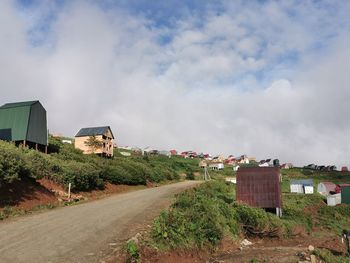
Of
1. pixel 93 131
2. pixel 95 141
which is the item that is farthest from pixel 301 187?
pixel 93 131

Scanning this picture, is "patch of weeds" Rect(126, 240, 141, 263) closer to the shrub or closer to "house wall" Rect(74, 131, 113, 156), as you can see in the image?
the shrub

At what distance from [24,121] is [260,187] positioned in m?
25.6

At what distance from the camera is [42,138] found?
41.2 metres

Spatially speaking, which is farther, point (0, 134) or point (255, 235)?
point (0, 134)

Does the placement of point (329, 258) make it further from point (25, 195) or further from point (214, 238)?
point (25, 195)

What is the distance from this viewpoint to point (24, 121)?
39.1m

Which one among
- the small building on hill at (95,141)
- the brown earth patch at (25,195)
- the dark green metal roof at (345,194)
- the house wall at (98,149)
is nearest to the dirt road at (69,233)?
the brown earth patch at (25,195)

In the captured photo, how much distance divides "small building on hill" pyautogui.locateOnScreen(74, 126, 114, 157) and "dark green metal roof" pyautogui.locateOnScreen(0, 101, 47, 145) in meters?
16.8

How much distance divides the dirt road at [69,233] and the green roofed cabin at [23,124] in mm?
22510

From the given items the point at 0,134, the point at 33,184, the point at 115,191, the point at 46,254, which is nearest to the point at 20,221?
the point at 46,254

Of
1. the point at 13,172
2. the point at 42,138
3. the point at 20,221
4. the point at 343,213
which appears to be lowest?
the point at 343,213

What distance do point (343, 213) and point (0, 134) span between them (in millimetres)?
40855

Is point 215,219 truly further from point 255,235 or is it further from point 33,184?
point 33,184

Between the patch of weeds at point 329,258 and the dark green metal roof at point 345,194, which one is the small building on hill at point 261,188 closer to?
the patch of weeds at point 329,258
